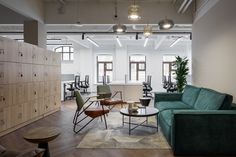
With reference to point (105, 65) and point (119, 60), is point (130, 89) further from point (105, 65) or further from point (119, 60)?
point (105, 65)

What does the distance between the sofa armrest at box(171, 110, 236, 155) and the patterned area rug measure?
0.55 meters

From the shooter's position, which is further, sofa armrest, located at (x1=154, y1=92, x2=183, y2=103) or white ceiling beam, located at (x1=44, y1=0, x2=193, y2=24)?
white ceiling beam, located at (x1=44, y1=0, x2=193, y2=24)

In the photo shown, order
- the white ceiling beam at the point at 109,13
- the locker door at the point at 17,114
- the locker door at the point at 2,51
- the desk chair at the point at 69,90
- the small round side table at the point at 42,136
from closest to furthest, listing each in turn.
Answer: the small round side table at the point at 42,136
the locker door at the point at 2,51
the locker door at the point at 17,114
the white ceiling beam at the point at 109,13
the desk chair at the point at 69,90

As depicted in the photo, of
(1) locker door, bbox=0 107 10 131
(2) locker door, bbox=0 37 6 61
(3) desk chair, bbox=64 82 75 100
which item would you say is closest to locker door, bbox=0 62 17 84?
(2) locker door, bbox=0 37 6 61

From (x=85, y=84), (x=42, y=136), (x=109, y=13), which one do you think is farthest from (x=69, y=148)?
(x=85, y=84)

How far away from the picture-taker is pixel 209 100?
154 inches

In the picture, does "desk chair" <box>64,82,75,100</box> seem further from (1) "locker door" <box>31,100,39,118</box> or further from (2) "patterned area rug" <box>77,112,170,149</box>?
(2) "patterned area rug" <box>77,112,170,149</box>

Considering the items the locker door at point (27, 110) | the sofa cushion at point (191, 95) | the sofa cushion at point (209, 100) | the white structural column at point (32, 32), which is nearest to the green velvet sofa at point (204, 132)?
the sofa cushion at point (209, 100)

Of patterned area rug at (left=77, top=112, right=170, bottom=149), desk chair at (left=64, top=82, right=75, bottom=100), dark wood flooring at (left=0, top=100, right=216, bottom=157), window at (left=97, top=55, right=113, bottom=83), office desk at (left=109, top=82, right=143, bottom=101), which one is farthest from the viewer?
window at (left=97, top=55, right=113, bottom=83)

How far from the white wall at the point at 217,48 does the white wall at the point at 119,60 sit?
7453mm

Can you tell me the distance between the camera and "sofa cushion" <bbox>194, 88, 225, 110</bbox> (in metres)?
3.55

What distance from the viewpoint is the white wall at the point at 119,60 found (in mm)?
13516

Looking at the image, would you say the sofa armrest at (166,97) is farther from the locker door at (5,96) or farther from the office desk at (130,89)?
the locker door at (5,96)

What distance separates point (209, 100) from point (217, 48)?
139cm
